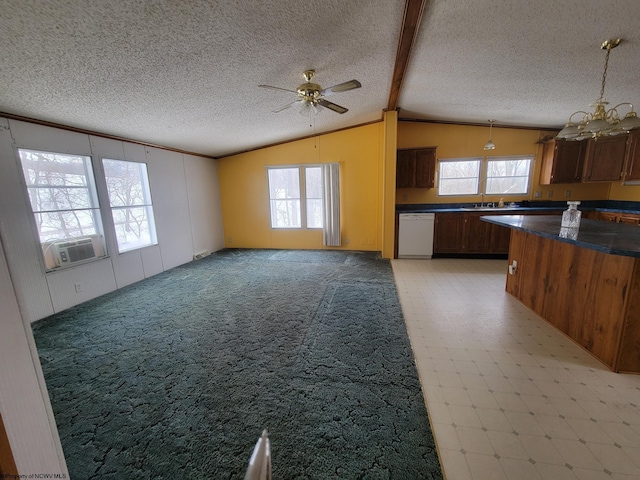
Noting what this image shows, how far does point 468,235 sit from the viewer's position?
4848mm

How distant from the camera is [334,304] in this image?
306 cm

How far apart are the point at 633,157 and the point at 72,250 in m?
8.38

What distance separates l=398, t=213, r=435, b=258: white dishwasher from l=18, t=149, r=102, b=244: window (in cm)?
484

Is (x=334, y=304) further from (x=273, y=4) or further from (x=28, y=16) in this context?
(x=28, y=16)

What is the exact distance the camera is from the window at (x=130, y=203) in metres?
3.79

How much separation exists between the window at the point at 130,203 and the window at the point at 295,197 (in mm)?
2482

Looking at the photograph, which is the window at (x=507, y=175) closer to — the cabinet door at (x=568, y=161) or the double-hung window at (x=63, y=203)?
the cabinet door at (x=568, y=161)

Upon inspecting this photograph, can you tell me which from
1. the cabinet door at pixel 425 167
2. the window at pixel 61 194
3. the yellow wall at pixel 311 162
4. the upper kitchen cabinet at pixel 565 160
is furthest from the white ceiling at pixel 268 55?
the yellow wall at pixel 311 162

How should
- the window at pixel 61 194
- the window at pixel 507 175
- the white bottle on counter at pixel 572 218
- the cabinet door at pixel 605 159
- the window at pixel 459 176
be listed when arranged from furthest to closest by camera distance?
the window at pixel 459 176 < the window at pixel 507 175 < the cabinet door at pixel 605 159 < the window at pixel 61 194 < the white bottle on counter at pixel 572 218

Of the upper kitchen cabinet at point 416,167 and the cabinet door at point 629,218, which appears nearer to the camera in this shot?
the cabinet door at point 629,218

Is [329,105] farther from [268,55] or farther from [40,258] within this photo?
[40,258]

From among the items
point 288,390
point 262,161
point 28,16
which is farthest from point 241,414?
point 262,161

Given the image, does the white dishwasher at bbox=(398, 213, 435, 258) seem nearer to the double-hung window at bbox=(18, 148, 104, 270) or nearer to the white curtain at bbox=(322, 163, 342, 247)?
the white curtain at bbox=(322, 163, 342, 247)

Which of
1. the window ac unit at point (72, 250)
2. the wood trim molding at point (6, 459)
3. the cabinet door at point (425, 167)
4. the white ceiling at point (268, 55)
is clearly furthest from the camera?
the cabinet door at point (425, 167)
